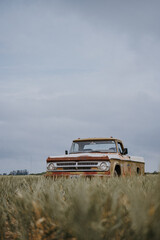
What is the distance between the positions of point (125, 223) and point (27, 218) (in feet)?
3.54

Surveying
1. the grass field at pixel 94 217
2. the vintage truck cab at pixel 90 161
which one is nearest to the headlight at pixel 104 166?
the vintage truck cab at pixel 90 161

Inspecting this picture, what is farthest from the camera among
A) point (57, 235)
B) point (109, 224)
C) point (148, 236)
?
point (57, 235)

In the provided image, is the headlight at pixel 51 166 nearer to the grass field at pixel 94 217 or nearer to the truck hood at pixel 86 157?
the truck hood at pixel 86 157

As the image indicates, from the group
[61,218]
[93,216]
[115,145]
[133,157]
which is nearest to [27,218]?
[61,218]

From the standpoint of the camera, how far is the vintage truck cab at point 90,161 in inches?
402

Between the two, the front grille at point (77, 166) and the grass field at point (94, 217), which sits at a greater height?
the front grille at point (77, 166)

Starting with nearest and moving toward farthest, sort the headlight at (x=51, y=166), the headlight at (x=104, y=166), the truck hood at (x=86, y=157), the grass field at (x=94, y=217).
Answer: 1. the grass field at (x=94, y=217)
2. the headlight at (x=104, y=166)
3. the truck hood at (x=86, y=157)
4. the headlight at (x=51, y=166)

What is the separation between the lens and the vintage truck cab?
10203mm

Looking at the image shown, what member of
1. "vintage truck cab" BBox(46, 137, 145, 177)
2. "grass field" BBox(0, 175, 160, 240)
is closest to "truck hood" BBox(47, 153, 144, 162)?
"vintage truck cab" BBox(46, 137, 145, 177)

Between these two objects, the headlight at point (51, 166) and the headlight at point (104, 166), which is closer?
the headlight at point (104, 166)

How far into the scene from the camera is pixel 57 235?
8.72 feet

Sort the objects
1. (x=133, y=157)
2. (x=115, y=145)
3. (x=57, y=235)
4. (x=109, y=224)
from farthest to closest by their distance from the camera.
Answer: (x=133, y=157) < (x=115, y=145) < (x=57, y=235) < (x=109, y=224)

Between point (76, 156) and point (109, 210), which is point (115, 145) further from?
point (109, 210)

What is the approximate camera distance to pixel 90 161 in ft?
33.8
